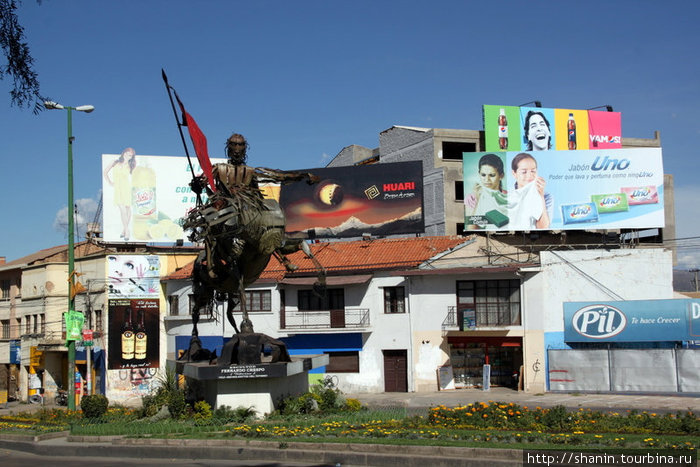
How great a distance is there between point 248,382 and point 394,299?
20.6 meters

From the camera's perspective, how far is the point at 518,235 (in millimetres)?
49688

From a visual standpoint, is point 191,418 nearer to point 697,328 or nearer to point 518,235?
point 697,328

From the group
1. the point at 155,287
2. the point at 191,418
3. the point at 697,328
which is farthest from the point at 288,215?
the point at 191,418

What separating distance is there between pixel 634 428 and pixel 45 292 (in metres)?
40.8

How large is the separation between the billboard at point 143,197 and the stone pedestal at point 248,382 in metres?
30.2

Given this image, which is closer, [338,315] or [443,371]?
[443,371]

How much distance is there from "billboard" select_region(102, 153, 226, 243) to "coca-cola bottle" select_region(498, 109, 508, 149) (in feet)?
63.4

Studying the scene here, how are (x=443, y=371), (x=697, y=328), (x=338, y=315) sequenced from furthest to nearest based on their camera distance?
(x=338, y=315)
(x=443, y=371)
(x=697, y=328)

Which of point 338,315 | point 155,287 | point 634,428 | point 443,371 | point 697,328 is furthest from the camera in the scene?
point 155,287

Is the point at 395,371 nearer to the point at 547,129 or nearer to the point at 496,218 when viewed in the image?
the point at 496,218

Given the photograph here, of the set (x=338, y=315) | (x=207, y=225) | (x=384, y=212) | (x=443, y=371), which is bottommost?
(x=443, y=371)

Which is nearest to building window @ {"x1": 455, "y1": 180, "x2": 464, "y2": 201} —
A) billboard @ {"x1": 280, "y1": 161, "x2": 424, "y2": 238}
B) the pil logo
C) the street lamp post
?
billboard @ {"x1": 280, "y1": 161, "x2": 424, "y2": 238}

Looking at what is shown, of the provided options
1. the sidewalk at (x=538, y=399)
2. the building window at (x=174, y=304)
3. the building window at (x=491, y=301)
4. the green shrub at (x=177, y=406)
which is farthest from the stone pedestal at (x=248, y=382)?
the building window at (x=174, y=304)

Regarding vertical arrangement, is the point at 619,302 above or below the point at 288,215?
below
